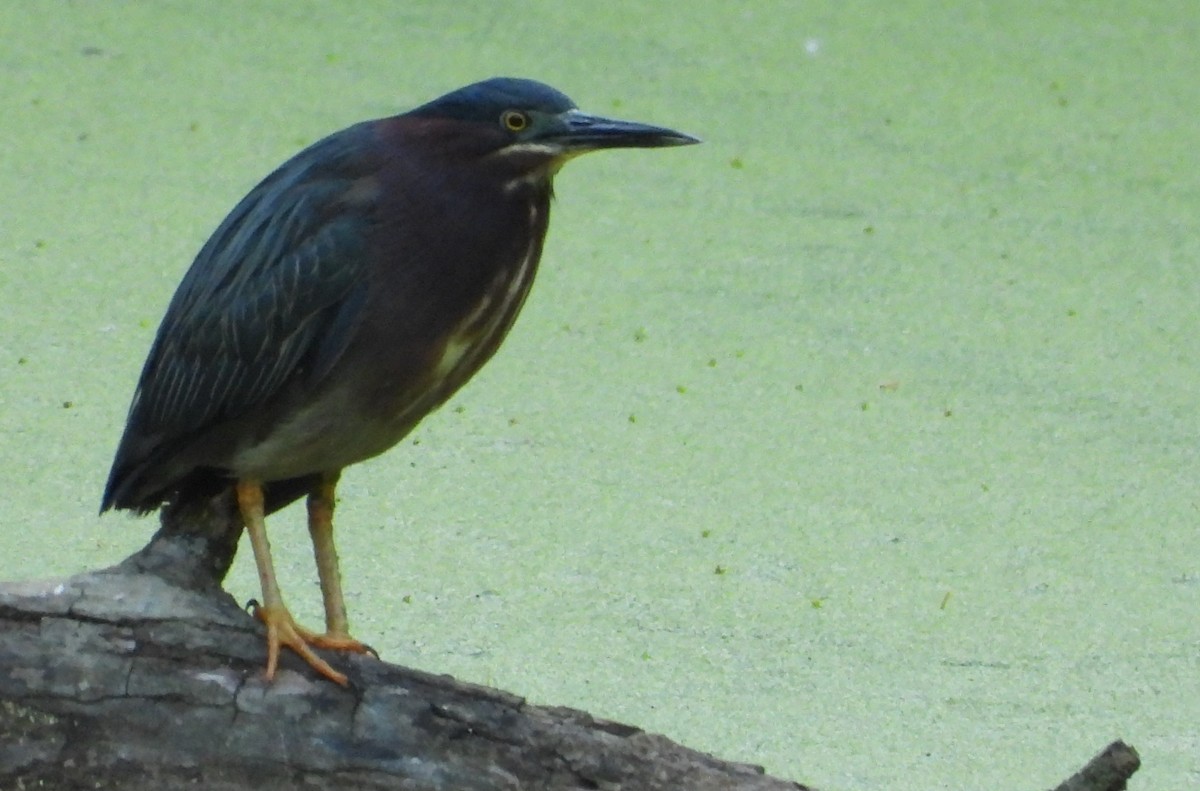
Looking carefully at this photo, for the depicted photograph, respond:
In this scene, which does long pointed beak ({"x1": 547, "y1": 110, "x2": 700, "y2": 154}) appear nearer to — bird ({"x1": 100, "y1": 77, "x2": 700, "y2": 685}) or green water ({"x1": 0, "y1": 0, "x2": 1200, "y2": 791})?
bird ({"x1": 100, "y1": 77, "x2": 700, "y2": 685})

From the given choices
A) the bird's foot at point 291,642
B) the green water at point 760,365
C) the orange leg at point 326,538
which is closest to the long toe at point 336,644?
the bird's foot at point 291,642

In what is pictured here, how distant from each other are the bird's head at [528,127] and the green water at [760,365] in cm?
69

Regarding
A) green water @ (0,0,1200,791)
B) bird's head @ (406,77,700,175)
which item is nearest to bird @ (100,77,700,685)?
bird's head @ (406,77,700,175)

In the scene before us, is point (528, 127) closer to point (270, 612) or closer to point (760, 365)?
point (270, 612)

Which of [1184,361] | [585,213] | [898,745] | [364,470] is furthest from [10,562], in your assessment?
[1184,361]

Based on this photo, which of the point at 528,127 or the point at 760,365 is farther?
the point at 760,365

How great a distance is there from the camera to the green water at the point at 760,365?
202 cm

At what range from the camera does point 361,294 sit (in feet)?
4.64

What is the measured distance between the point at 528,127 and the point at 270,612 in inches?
14.9

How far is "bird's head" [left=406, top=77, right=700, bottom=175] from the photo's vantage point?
4.63 feet

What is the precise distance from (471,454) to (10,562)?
1.85 feet

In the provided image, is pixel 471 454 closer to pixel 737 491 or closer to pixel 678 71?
pixel 737 491

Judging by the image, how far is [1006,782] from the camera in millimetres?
1845

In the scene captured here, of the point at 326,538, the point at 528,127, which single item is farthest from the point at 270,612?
the point at 528,127
